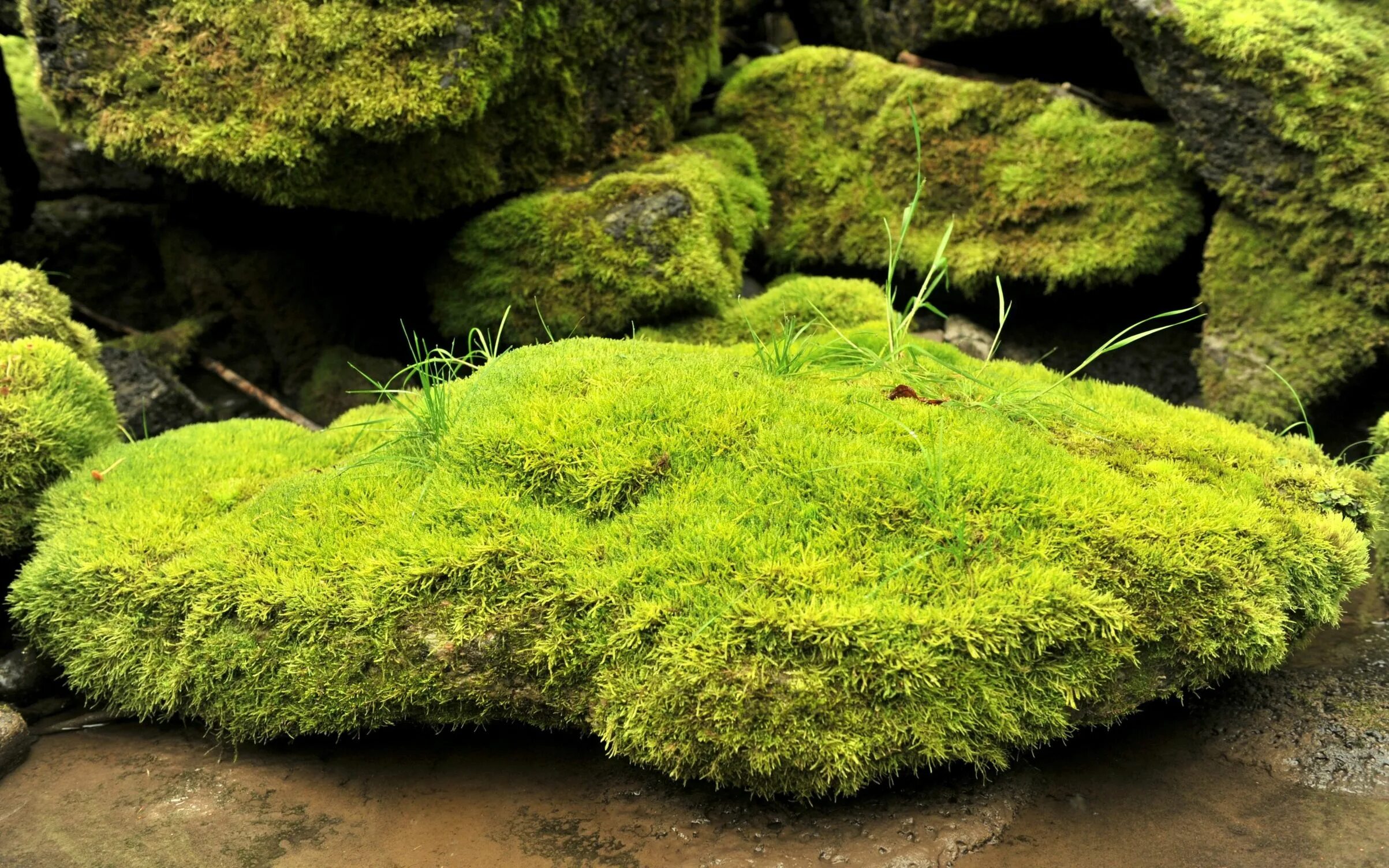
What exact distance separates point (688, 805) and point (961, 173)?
4.41m

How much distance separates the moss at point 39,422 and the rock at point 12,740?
30.4 inches

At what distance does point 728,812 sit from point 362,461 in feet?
5.88

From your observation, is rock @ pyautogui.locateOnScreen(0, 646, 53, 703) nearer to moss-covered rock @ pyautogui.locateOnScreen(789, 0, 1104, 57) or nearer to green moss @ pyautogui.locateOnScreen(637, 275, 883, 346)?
green moss @ pyautogui.locateOnScreen(637, 275, 883, 346)

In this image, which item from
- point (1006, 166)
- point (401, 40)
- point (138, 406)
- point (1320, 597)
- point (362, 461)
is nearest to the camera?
point (1320, 597)

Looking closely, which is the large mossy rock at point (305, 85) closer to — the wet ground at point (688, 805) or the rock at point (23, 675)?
the rock at point (23, 675)

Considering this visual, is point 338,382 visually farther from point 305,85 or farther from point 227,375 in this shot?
point 305,85

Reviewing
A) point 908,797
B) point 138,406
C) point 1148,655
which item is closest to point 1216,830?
point 1148,655

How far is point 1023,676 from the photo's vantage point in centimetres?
234

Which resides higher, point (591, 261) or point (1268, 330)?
point (591, 261)

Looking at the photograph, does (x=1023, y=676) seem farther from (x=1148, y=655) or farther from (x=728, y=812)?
→ (x=728, y=812)

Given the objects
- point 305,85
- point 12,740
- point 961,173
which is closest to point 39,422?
point 12,740

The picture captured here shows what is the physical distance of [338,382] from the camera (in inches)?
210

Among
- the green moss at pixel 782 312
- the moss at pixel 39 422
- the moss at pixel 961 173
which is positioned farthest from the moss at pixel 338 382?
the moss at pixel 961 173

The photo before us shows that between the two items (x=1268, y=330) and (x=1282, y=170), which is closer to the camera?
(x=1282, y=170)
